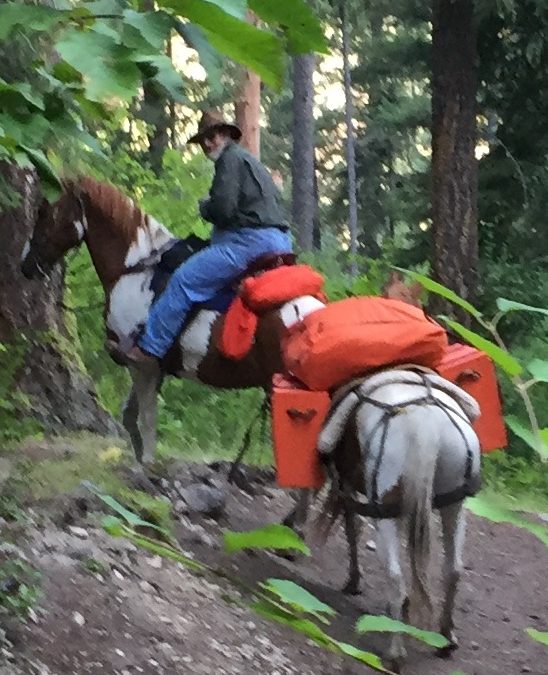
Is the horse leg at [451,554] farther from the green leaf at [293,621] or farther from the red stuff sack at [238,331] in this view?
the green leaf at [293,621]

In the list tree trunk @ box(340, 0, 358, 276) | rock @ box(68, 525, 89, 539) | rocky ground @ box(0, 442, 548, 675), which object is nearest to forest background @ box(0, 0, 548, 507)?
rocky ground @ box(0, 442, 548, 675)

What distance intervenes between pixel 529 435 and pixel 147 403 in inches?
220

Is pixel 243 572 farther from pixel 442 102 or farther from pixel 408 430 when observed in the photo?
pixel 442 102

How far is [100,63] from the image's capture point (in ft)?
2.96

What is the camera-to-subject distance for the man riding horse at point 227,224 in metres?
5.46

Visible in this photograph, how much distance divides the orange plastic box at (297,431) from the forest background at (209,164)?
666mm

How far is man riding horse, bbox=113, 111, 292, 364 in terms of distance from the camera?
546cm

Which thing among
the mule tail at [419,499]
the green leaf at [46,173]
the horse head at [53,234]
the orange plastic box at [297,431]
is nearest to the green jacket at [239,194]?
the horse head at [53,234]

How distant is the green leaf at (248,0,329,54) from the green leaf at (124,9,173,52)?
0.38ft

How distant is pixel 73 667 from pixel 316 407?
1734mm

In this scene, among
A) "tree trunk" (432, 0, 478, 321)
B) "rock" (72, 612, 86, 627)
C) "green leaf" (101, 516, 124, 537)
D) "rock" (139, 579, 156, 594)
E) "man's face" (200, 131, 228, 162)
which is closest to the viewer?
"green leaf" (101, 516, 124, 537)

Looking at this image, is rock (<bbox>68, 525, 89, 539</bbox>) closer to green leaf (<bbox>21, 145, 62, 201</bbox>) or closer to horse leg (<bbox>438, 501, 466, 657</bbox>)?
horse leg (<bbox>438, 501, 466, 657</bbox>)

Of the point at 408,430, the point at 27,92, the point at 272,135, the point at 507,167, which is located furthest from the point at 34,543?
the point at 272,135

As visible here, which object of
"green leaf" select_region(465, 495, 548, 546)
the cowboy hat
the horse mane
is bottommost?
"green leaf" select_region(465, 495, 548, 546)
